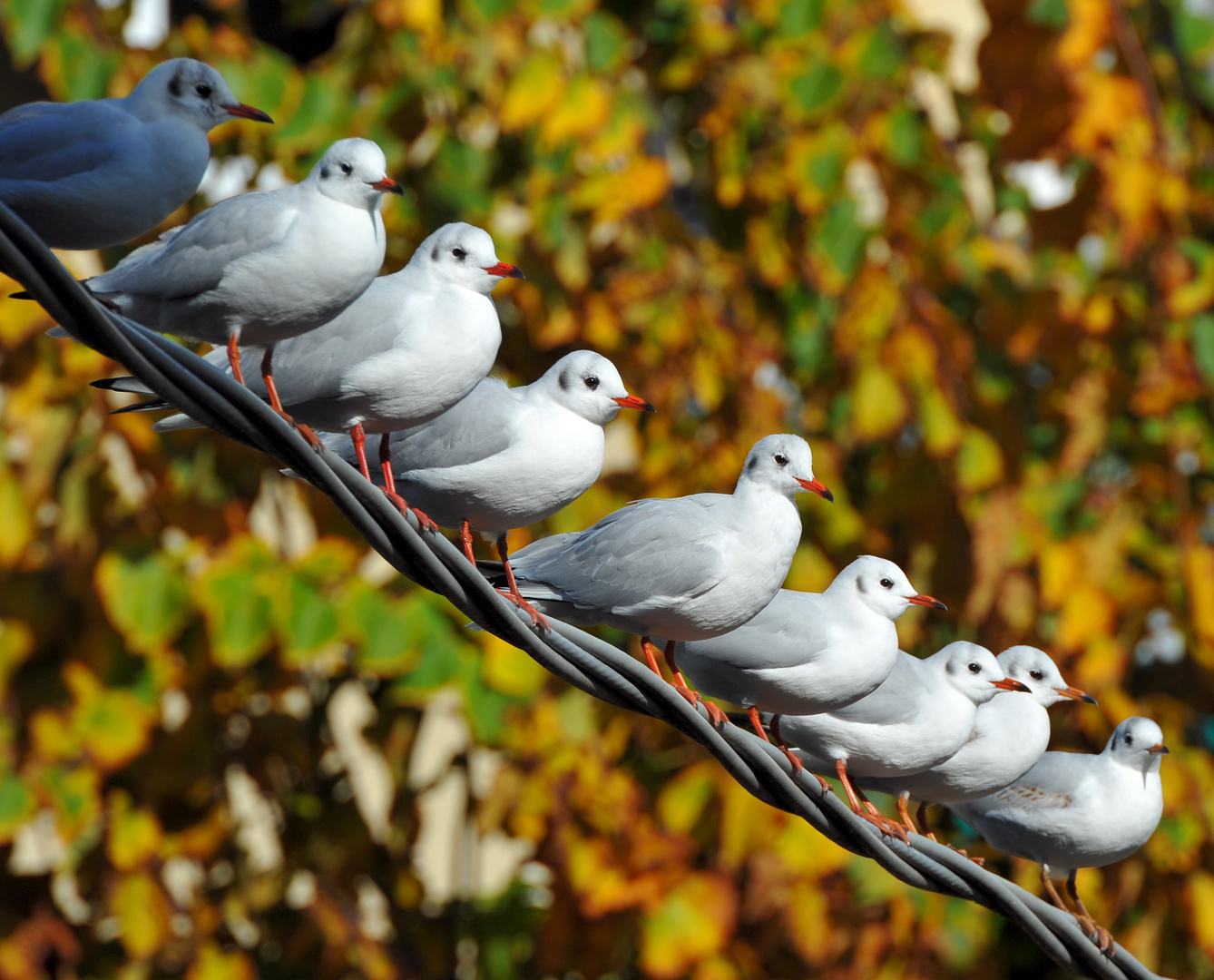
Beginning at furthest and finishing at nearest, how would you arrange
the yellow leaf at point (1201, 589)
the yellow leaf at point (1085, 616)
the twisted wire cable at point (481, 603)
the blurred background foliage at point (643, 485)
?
the yellow leaf at point (1085, 616), the yellow leaf at point (1201, 589), the blurred background foliage at point (643, 485), the twisted wire cable at point (481, 603)

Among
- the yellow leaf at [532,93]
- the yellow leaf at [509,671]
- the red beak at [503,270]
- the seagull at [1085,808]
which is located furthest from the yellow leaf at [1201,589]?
the red beak at [503,270]

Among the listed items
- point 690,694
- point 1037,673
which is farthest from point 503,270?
point 1037,673

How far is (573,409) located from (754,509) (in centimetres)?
23

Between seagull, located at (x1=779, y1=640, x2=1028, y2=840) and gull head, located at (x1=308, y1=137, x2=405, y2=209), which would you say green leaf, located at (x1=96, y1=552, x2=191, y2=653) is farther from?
gull head, located at (x1=308, y1=137, x2=405, y2=209)

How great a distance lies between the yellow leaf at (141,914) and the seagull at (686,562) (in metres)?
1.93

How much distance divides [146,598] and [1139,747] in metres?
1.91

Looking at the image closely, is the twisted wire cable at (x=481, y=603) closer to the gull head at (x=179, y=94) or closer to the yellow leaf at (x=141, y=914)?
the gull head at (x=179, y=94)

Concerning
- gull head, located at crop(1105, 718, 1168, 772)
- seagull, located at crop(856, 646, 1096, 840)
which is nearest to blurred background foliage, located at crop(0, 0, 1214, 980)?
gull head, located at crop(1105, 718, 1168, 772)

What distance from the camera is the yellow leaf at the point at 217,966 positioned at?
123 inches

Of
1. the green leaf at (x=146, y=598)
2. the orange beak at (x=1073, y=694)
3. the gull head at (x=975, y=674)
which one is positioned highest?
the gull head at (x=975, y=674)

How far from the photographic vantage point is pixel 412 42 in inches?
130

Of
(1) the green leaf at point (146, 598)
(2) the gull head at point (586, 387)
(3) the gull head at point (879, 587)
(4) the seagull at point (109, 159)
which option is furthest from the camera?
(1) the green leaf at point (146, 598)

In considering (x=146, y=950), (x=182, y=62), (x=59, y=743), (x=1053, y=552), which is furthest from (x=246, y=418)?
(x=1053, y=552)

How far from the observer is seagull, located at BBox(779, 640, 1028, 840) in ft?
5.43
